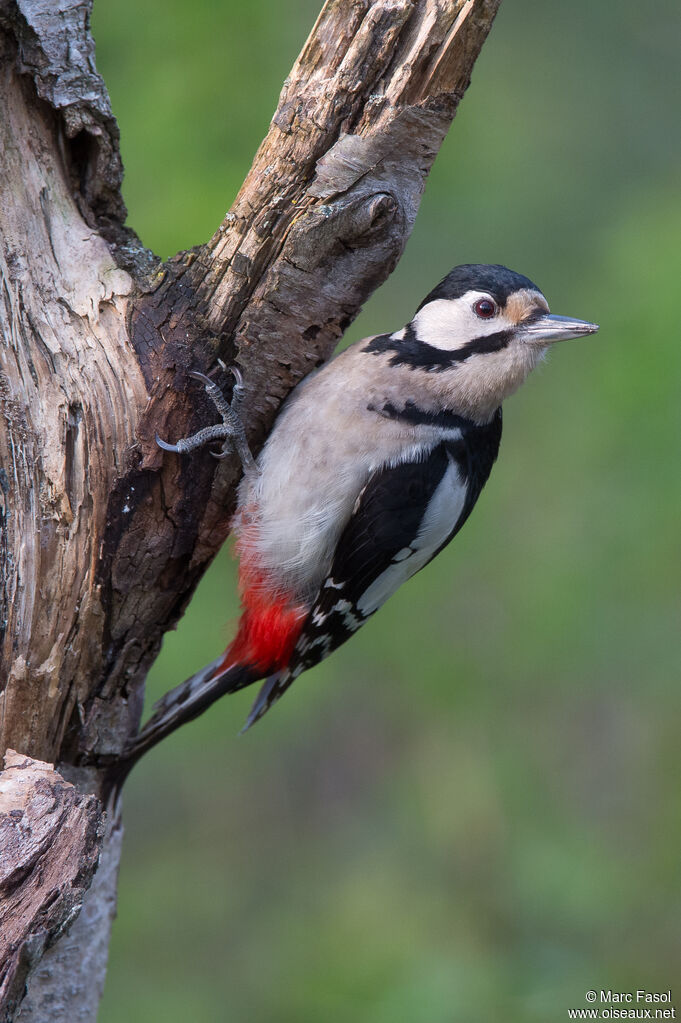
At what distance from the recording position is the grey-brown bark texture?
2328mm

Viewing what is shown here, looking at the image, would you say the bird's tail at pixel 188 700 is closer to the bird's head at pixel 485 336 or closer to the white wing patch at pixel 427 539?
the white wing patch at pixel 427 539

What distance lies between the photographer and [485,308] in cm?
283

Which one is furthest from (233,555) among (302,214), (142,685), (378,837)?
(378,837)

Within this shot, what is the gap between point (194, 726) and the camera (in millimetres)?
4293

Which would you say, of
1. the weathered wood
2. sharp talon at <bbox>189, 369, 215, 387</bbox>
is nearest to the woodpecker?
sharp talon at <bbox>189, 369, 215, 387</bbox>

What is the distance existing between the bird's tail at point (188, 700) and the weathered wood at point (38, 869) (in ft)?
2.21

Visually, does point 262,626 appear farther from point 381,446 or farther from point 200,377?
point 200,377

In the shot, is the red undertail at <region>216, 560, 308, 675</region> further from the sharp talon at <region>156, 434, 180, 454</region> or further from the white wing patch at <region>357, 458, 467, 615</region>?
the sharp talon at <region>156, 434, 180, 454</region>

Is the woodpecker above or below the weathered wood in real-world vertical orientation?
above

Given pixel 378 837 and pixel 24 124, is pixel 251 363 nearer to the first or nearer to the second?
pixel 24 124

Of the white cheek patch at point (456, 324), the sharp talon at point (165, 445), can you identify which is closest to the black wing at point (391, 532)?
the white cheek patch at point (456, 324)

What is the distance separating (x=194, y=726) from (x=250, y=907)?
816 mm

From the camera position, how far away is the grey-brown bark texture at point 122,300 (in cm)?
233

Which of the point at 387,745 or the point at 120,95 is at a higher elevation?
the point at 120,95
